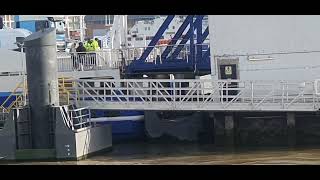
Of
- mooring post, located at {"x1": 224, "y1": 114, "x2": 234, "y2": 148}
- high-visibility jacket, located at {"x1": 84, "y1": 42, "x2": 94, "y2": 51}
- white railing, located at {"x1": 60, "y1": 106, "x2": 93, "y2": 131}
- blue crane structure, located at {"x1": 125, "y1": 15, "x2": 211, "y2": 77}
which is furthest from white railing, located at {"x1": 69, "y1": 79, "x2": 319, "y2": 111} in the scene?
high-visibility jacket, located at {"x1": 84, "y1": 42, "x2": 94, "y2": 51}

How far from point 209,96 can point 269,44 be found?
Answer: 2.93m

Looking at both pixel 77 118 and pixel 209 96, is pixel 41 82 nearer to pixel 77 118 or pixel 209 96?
pixel 77 118

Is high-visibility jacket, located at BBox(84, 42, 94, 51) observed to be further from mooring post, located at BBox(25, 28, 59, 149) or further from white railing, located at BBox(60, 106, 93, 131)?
mooring post, located at BBox(25, 28, 59, 149)

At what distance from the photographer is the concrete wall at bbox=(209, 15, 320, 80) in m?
17.9

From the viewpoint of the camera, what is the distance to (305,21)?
57.9 ft

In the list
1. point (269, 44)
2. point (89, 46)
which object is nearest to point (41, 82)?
point (89, 46)

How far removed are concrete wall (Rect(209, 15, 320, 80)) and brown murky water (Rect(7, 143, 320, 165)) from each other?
9.03 feet

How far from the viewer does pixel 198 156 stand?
53.9ft

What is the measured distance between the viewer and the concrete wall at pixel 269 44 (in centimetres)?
1791

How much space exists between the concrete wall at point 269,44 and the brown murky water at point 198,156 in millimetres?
2752

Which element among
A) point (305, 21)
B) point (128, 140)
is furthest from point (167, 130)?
point (305, 21)

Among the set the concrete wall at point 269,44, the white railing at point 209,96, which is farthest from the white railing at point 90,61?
the concrete wall at point 269,44

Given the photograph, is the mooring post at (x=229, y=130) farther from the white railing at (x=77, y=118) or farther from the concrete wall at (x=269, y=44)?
the white railing at (x=77, y=118)
